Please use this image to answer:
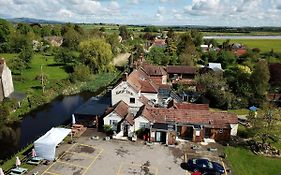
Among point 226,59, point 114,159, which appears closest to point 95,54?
point 226,59

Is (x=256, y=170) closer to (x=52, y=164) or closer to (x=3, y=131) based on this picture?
(x=52, y=164)

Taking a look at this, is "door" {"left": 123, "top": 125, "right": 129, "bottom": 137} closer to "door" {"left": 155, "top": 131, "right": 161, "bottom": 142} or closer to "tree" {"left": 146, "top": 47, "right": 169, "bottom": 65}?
"door" {"left": 155, "top": 131, "right": 161, "bottom": 142}

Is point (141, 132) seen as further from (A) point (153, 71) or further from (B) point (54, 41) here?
(B) point (54, 41)

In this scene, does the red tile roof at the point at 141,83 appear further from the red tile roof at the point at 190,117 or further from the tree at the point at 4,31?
the tree at the point at 4,31

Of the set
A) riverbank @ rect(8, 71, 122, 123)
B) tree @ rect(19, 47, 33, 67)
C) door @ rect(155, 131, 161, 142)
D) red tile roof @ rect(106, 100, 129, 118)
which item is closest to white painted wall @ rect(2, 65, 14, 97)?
riverbank @ rect(8, 71, 122, 123)

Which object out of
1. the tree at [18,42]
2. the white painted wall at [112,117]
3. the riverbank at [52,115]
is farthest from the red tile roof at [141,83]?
the tree at [18,42]

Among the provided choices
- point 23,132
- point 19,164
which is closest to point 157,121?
point 19,164

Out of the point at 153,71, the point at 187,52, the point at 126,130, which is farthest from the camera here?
the point at 187,52
